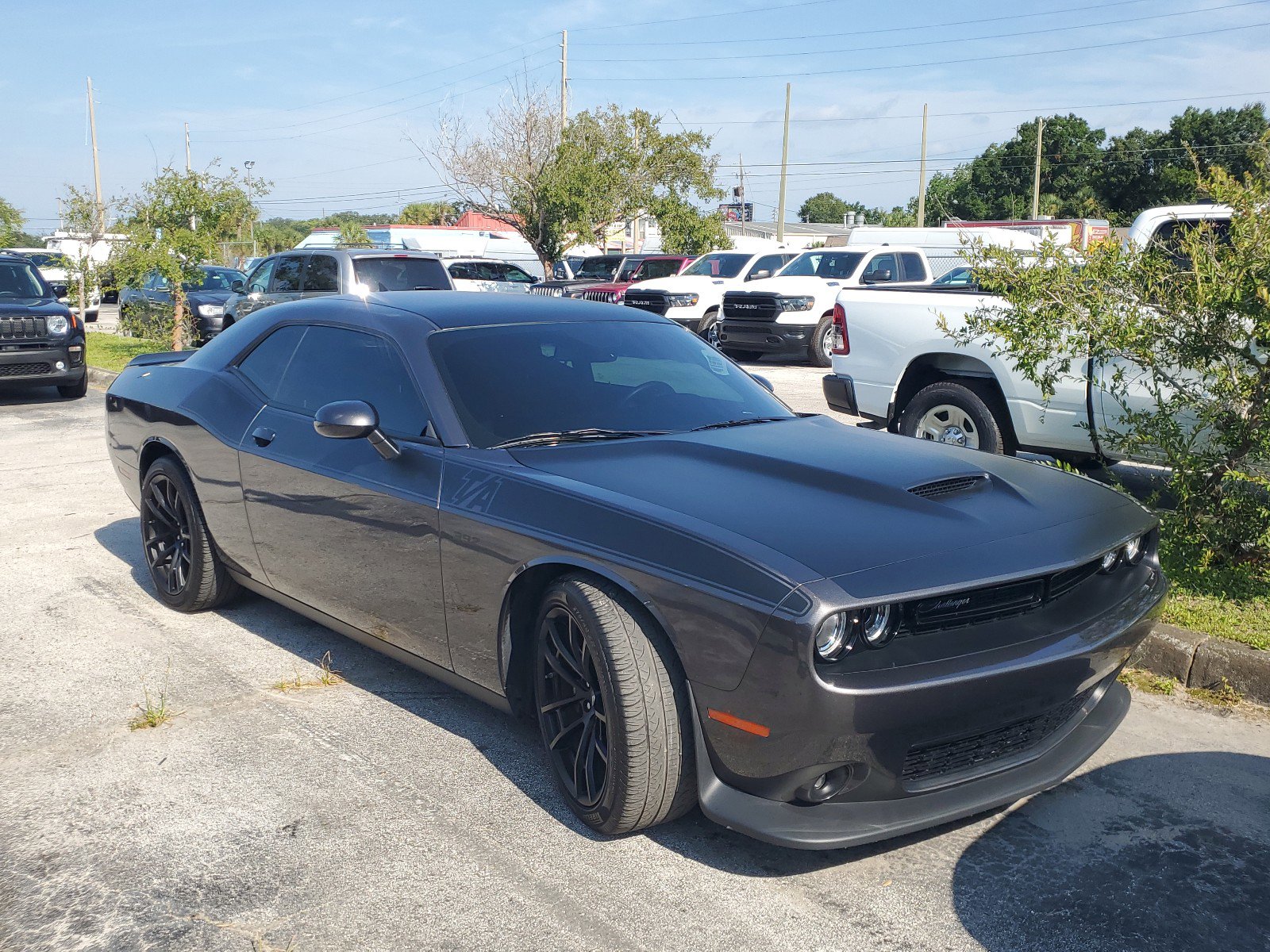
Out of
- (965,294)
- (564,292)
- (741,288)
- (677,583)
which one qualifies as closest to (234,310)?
(564,292)

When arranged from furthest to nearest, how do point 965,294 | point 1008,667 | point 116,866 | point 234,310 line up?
Answer: point 234,310
point 965,294
point 116,866
point 1008,667

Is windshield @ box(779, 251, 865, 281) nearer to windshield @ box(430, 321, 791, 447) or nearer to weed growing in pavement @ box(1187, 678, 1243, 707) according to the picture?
windshield @ box(430, 321, 791, 447)

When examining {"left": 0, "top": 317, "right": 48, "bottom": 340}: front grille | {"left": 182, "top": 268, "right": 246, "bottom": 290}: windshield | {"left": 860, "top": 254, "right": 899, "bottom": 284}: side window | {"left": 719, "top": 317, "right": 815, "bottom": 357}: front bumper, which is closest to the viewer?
{"left": 0, "top": 317, "right": 48, "bottom": 340}: front grille

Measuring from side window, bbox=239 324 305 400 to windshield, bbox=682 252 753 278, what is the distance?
17.1 m

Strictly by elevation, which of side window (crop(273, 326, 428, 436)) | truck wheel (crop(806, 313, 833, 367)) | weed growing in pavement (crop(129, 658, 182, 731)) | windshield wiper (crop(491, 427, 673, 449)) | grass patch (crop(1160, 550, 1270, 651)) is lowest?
weed growing in pavement (crop(129, 658, 182, 731))

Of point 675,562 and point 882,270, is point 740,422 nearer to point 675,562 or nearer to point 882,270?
point 675,562

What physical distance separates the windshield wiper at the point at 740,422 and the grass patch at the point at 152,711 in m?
2.16

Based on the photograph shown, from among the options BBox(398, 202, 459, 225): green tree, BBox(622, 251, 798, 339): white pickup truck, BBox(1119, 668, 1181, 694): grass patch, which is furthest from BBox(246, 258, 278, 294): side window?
BBox(398, 202, 459, 225): green tree

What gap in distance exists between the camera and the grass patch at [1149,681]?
464 cm

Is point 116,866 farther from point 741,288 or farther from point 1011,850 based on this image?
point 741,288

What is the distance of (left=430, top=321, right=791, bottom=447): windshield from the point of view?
4.07 metres

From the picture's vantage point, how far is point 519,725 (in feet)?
13.7

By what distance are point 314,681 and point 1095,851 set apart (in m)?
2.92

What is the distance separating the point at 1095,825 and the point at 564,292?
17.9 m
